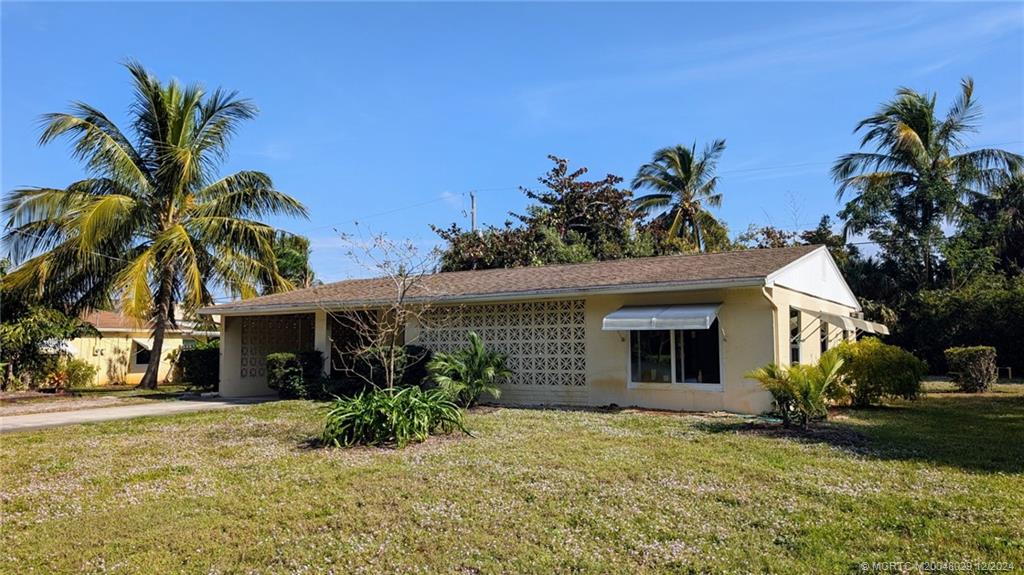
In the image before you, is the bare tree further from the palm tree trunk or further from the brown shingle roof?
the palm tree trunk

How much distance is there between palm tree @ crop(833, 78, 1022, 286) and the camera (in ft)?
98.3

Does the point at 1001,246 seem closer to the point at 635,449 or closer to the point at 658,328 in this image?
the point at 658,328

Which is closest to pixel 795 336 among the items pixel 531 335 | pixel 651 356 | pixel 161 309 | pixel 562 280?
pixel 651 356

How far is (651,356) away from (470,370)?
4365 millimetres

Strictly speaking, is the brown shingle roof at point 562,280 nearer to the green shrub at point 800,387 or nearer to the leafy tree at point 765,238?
the green shrub at point 800,387

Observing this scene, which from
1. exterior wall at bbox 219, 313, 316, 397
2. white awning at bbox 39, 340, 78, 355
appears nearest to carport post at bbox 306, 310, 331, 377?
exterior wall at bbox 219, 313, 316, 397

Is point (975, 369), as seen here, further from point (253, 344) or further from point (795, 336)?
point (253, 344)

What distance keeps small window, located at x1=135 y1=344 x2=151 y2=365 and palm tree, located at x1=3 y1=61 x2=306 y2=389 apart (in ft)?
26.8

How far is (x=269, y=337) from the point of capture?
22.8 m

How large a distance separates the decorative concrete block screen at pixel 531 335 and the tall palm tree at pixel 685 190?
67.3 feet

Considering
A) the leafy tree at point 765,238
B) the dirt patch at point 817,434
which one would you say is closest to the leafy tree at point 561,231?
the leafy tree at point 765,238

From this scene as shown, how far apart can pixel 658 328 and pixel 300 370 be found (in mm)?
10653

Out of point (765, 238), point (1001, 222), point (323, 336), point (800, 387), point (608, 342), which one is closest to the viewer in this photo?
point (800, 387)

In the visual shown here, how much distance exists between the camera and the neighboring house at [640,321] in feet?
46.1
